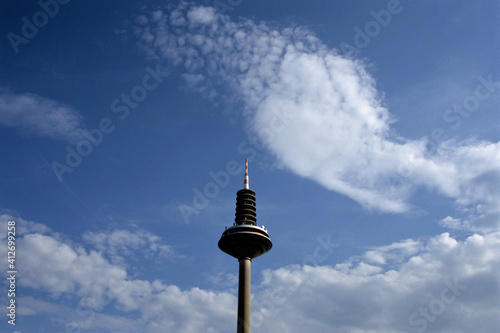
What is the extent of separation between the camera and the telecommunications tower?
83312mm

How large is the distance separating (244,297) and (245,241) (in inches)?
390

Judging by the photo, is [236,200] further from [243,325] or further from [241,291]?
[243,325]

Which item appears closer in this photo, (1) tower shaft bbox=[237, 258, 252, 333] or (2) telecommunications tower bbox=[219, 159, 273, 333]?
(1) tower shaft bbox=[237, 258, 252, 333]

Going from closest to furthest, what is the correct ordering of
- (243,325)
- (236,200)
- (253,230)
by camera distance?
(243,325)
(253,230)
(236,200)

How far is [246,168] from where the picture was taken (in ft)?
307

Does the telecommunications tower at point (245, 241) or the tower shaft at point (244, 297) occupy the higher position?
the telecommunications tower at point (245, 241)

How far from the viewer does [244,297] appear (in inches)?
3196

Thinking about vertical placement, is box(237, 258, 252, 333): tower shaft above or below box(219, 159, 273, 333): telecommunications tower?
below

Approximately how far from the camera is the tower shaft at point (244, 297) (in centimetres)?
7844

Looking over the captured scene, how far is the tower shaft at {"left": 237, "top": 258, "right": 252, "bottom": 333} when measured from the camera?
78.4 meters

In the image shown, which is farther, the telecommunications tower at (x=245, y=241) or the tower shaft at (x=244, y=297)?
the telecommunications tower at (x=245, y=241)

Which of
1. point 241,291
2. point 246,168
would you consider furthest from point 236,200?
point 241,291

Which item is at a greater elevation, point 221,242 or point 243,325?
point 221,242

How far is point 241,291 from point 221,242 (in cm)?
989
